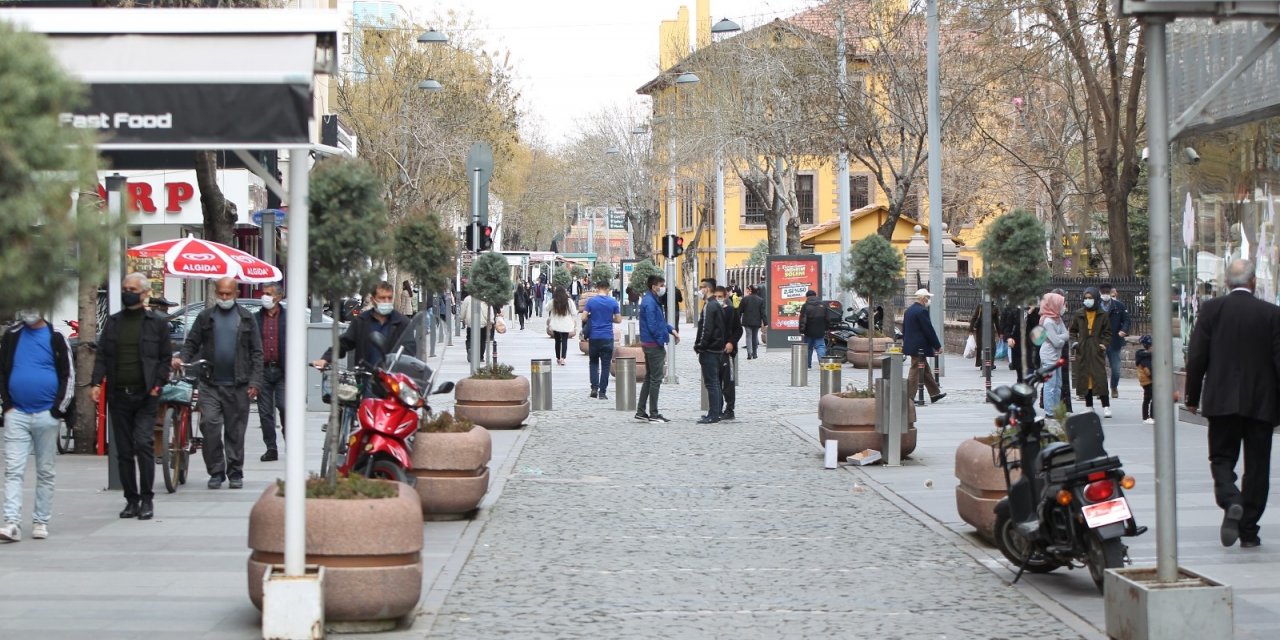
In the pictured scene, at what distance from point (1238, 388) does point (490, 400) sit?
10.6m

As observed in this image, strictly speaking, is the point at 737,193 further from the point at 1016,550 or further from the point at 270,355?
the point at 1016,550

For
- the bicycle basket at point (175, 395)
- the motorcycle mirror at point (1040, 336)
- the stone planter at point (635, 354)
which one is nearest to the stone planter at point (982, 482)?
the bicycle basket at point (175, 395)

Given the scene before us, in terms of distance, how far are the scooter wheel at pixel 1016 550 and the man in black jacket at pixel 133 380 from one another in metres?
6.03

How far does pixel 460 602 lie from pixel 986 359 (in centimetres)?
1629

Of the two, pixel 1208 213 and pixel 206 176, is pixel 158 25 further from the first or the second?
pixel 1208 213

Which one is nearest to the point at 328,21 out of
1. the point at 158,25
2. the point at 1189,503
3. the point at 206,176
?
the point at 158,25

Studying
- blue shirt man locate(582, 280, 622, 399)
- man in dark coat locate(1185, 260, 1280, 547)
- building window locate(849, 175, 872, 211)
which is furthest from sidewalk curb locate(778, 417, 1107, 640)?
building window locate(849, 175, 872, 211)

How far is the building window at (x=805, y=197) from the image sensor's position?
262 ft

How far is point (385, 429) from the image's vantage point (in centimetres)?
1045

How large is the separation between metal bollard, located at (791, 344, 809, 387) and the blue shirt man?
378 centimetres

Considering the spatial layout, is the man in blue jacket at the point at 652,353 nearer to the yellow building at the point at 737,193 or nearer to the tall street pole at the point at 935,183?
the tall street pole at the point at 935,183

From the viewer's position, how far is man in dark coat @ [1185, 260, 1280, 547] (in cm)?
985

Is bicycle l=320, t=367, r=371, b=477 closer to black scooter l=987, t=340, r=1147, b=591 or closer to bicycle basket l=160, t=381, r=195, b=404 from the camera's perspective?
bicycle basket l=160, t=381, r=195, b=404

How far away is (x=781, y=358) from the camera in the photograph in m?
38.1
